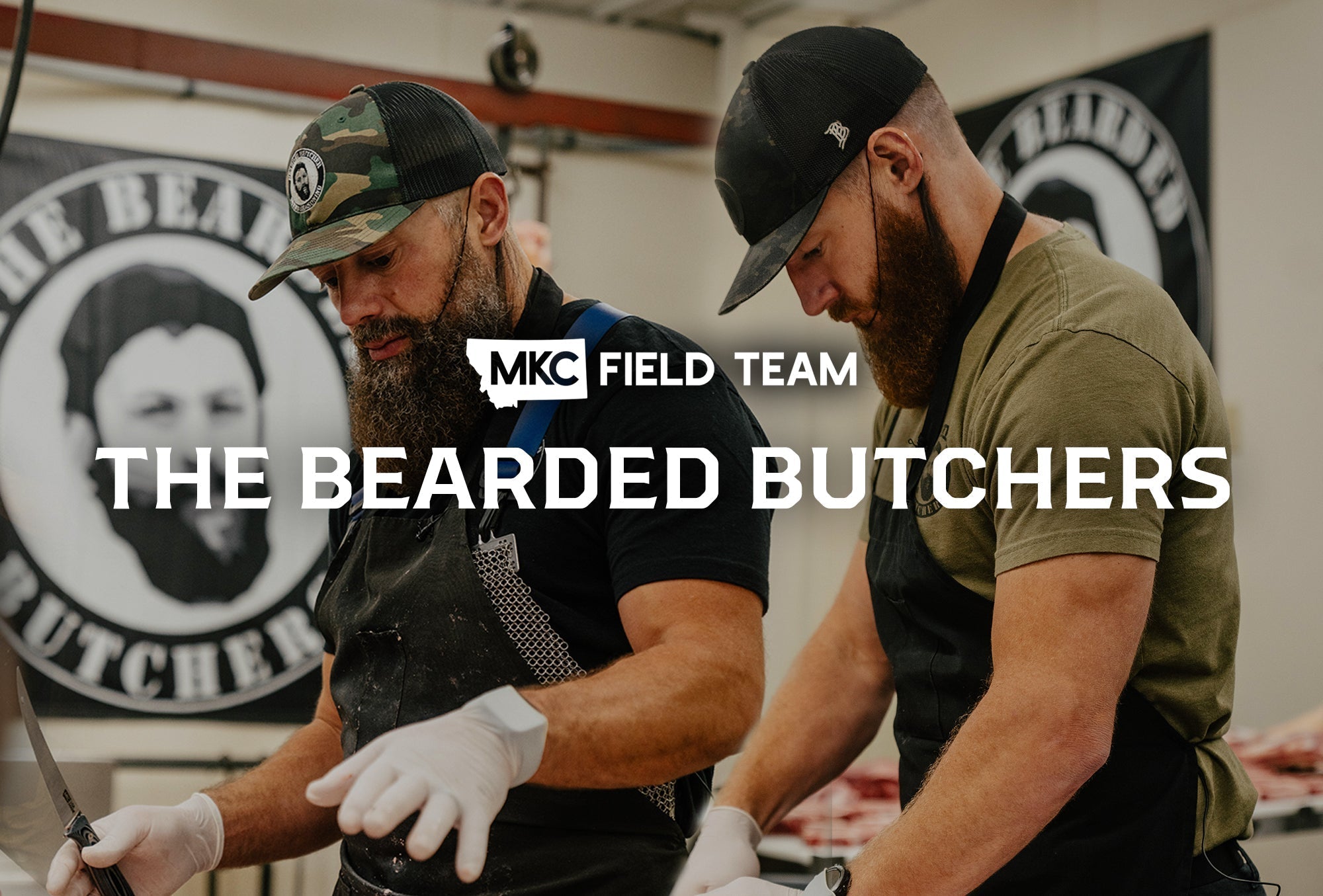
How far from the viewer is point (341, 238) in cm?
149

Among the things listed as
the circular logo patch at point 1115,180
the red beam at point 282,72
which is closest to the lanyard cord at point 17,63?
the red beam at point 282,72

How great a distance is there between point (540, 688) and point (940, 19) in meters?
4.82

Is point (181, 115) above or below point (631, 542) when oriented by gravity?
above

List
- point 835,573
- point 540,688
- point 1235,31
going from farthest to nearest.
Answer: point 835,573, point 1235,31, point 540,688

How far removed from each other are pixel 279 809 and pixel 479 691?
0.47m

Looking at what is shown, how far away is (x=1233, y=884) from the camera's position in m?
1.40

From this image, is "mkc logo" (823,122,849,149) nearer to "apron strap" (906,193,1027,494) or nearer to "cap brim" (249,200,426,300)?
"apron strap" (906,193,1027,494)

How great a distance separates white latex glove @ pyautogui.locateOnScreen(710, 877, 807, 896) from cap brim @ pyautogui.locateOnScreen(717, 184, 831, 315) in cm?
67

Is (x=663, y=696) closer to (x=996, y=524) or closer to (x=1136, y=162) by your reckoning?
(x=996, y=524)

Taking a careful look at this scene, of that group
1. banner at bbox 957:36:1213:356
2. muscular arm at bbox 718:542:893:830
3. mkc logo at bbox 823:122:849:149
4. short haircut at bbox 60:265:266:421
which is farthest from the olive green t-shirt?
short haircut at bbox 60:265:266:421

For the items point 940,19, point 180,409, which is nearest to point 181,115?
point 180,409

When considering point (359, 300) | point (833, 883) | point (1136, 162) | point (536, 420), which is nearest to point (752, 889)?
point (833, 883)

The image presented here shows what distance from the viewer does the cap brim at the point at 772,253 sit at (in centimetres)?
153

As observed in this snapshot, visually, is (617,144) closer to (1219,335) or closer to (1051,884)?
(1219,335)
